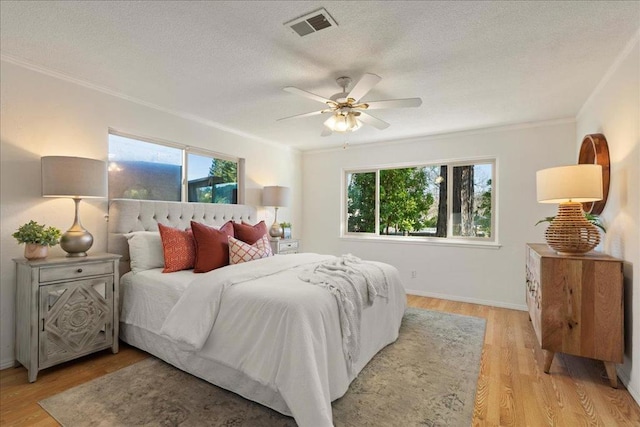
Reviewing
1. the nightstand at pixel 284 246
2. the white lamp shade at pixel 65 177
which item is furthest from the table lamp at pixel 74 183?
the nightstand at pixel 284 246

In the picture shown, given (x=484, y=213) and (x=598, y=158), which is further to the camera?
(x=484, y=213)

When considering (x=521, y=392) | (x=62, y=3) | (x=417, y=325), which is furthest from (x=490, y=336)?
(x=62, y=3)

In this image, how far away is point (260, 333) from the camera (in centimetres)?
191

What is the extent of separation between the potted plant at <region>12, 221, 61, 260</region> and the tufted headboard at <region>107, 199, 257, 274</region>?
23.8 inches

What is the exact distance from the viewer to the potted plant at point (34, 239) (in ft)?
7.67

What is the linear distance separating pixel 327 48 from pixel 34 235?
2578mm

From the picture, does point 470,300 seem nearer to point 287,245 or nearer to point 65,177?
point 287,245

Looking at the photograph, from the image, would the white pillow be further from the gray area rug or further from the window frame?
the window frame

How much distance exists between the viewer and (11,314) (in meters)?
2.52

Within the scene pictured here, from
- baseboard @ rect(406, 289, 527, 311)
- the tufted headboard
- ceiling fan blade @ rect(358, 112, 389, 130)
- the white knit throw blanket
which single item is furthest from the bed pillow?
baseboard @ rect(406, 289, 527, 311)

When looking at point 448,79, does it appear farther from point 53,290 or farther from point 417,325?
point 53,290

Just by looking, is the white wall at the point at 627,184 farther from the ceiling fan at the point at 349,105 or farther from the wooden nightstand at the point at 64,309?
the wooden nightstand at the point at 64,309

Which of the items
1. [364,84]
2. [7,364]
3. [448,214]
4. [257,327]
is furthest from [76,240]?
[448,214]

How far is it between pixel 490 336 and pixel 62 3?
168 inches
